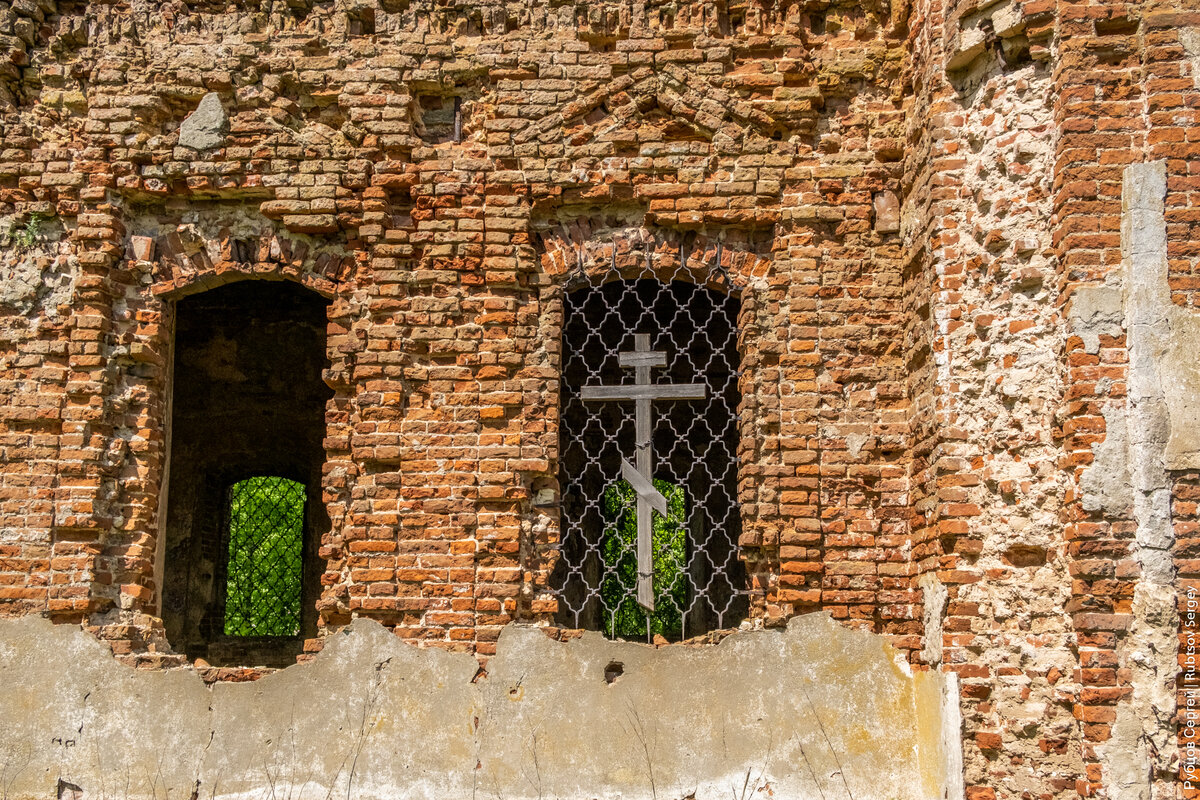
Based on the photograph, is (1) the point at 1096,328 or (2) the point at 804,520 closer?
(1) the point at 1096,328

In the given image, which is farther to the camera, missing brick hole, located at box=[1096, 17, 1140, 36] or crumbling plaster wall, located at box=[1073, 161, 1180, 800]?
missing brick hole, located at box=[1096, 17, 1140, 36]

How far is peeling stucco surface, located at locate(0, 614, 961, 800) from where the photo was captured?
17.1ft

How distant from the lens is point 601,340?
5621 millimetres

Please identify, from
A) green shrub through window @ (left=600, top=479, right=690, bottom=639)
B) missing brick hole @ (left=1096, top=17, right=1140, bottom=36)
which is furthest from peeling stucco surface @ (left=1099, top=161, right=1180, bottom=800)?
green shrub through window @ (left=600, top=479, right=690, bottom=639)

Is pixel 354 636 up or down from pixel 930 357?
down

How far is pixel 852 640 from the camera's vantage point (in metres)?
5.34

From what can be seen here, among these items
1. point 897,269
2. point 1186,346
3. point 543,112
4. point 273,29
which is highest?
point 273,29

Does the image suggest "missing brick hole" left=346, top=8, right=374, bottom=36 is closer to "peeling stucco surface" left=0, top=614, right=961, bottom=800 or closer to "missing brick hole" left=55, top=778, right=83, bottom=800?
"peeling stucco surface" left=0, top=614, right=961, bottom=800

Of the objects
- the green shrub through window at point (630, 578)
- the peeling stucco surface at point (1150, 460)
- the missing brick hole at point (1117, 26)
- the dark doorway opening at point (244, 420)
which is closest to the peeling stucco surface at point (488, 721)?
the peeling stucco surface at point (1150, 460)

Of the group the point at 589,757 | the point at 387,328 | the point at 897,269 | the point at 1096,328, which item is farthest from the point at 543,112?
the point at 589,757

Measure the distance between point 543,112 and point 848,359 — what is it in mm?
2101

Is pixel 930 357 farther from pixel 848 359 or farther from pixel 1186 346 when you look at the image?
pixel 1186 346

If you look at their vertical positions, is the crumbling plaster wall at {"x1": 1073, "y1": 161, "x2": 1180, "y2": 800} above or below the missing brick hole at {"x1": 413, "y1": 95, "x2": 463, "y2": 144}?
below

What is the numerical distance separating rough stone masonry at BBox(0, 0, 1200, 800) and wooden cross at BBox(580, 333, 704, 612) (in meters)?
0.12
